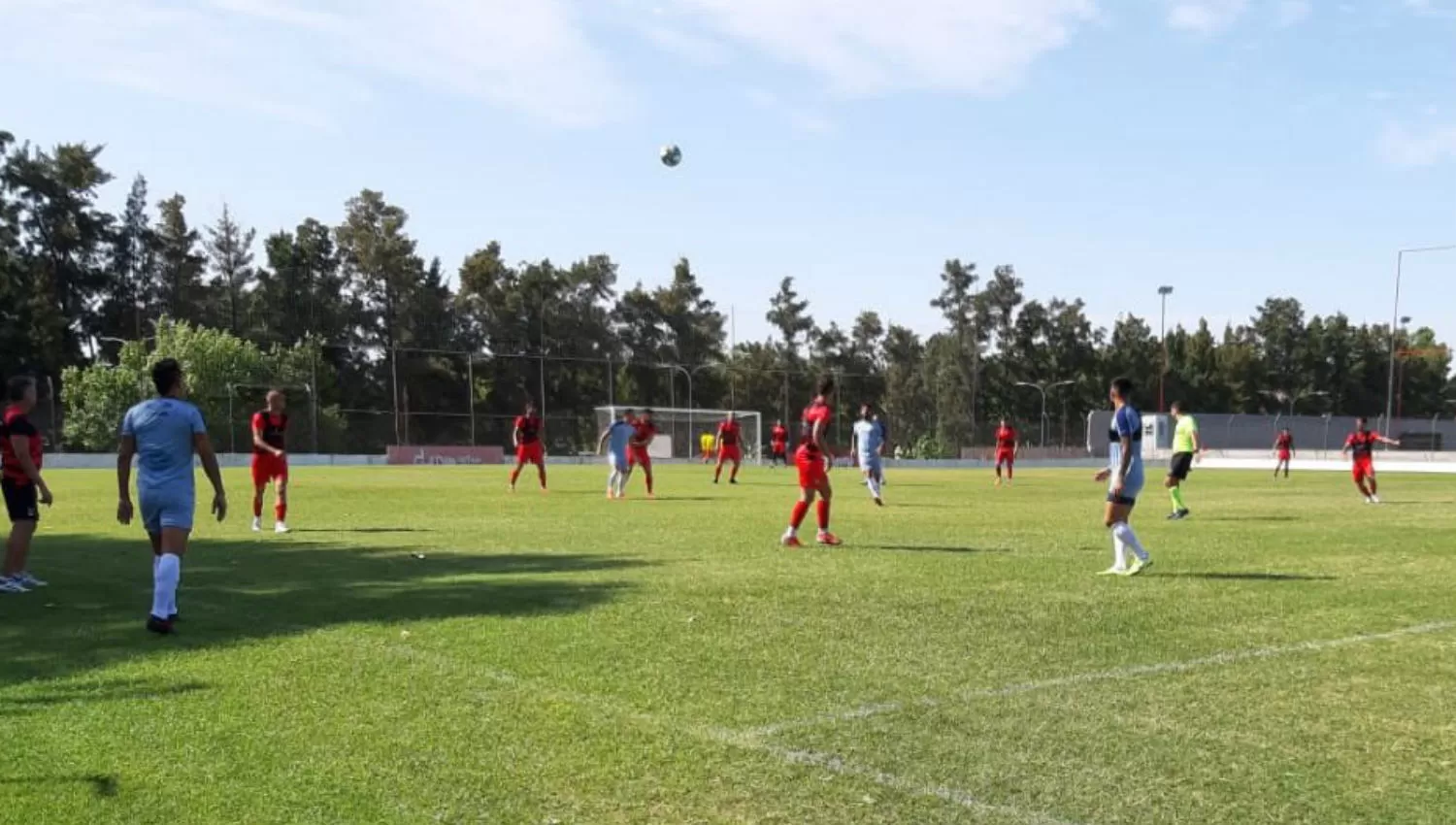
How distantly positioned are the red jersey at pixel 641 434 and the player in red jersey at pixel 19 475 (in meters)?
15.8

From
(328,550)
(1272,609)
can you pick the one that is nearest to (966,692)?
(1272,609)

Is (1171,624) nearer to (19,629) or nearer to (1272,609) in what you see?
(1272,609)

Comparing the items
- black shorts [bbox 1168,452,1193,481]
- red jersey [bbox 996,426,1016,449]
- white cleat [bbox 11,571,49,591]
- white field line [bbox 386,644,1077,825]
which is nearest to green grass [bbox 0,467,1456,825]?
white field line [bbox 386,644,1077,825]

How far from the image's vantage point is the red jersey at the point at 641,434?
25750 mm

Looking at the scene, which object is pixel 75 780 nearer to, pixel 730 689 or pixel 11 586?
pixel 730 689

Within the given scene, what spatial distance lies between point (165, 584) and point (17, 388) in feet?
11.9

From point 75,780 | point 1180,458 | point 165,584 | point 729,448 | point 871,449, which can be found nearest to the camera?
point 75,780

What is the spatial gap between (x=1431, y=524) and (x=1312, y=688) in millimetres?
13496

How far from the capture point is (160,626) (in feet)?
26.4

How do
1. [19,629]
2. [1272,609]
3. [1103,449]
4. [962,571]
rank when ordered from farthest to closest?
[1103,449], [962,571], [1272,609], [19,629]

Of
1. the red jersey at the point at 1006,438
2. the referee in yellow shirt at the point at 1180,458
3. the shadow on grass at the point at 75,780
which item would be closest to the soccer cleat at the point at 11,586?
the shadow on grass at the point at 75,780

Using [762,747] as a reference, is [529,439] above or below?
above

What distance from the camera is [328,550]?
1373 centimetres

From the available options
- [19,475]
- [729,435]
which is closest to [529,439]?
[729,435]
